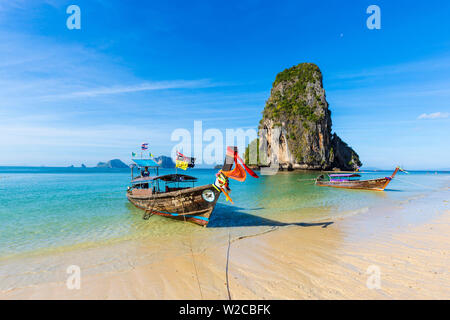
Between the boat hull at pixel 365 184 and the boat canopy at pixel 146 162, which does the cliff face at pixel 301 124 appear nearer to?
the boat hull at pixel 365 184

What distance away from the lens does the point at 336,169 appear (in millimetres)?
76562

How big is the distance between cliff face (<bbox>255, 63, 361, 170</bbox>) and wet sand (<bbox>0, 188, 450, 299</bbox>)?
210 feet

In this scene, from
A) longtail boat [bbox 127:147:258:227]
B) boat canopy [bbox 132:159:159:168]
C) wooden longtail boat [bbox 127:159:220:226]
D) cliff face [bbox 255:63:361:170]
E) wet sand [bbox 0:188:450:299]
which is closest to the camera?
wet sand [bbox 0:188:450:299]

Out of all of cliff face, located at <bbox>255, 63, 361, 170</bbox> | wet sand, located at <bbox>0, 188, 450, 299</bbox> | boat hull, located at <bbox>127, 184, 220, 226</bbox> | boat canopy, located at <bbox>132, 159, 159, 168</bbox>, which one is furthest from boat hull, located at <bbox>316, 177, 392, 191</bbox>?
cliff face, located at <bbox>255, 63, 361, 170</bbox>

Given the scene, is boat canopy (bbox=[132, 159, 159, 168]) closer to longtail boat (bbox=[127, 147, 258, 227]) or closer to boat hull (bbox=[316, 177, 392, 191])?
longtail boat (bbox=[127, 147, 258, 227])

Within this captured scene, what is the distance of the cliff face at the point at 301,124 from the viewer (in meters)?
69.8

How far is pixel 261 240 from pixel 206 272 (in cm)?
323

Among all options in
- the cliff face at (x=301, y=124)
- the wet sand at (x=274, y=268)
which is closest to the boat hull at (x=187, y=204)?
the wet sand at (x=274, y=268)

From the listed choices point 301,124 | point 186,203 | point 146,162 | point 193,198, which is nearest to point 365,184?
point 193,198

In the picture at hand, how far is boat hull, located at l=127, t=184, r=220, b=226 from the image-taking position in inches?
388

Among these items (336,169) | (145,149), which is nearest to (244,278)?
(145,149)

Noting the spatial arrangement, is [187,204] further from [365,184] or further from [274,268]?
[365,184]

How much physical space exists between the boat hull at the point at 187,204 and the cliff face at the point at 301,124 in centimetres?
6381
